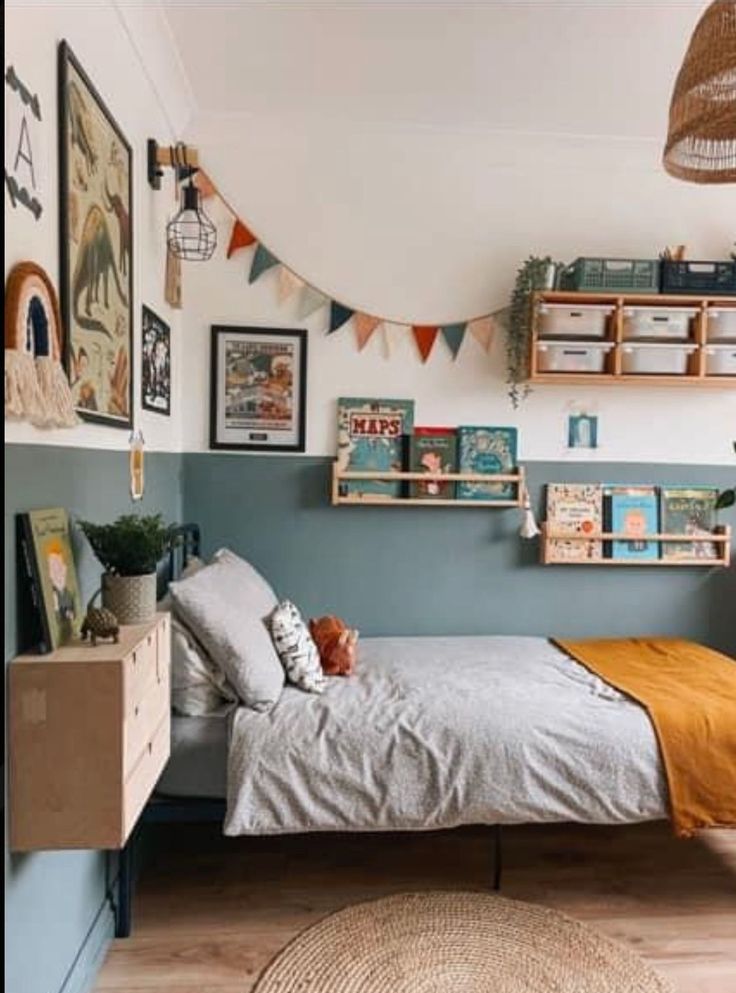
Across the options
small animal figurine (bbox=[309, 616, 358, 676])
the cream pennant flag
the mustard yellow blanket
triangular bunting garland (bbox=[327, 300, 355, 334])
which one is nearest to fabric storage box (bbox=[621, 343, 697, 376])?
Answer: triangular bunting garland (bbox=[327, 300, 355, 334])

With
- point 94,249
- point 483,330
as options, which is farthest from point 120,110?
point 483,330

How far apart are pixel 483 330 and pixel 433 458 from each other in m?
0.60

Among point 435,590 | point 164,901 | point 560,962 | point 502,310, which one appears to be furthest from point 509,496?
point 164,901

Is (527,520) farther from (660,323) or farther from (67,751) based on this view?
(67,751)

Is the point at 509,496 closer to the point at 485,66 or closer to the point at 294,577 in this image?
the point at 294,577

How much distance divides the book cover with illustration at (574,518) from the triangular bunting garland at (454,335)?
73cm

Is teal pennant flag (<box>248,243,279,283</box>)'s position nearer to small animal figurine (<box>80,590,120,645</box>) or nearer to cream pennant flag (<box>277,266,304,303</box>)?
cream pennant flag (<box>277,266,304,303</box>)

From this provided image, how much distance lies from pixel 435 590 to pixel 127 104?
7.04 feet

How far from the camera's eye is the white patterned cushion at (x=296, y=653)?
7.30ft

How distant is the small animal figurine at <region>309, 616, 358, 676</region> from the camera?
246cm

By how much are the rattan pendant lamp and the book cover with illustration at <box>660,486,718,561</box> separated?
170cm

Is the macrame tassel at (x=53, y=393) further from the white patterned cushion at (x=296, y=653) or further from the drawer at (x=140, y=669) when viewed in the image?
the white patterned cushion at (x=296, y=653)

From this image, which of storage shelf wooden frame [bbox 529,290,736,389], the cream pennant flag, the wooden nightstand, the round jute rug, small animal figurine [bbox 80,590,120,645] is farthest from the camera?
the cream pennant flag

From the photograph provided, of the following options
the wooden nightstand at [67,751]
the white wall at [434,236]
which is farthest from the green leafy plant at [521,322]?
the wooden nightstand at [67,751]
